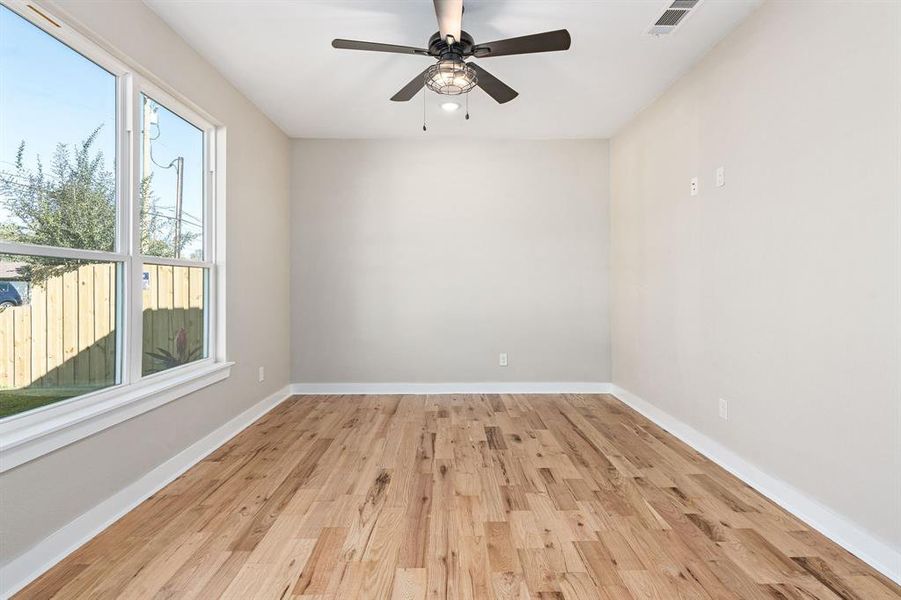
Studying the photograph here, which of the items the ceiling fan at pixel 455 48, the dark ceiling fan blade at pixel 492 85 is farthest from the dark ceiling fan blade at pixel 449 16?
the dark ceiling fan blade at pixel 492 85

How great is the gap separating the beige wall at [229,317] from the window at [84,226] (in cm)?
17

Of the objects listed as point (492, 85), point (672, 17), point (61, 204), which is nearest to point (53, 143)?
point (61, 204)

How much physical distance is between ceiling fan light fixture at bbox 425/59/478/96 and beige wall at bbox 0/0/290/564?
1527 mm

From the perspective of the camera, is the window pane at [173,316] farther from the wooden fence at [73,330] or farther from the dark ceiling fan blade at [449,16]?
the dark ceiling fan blade at [449,16]

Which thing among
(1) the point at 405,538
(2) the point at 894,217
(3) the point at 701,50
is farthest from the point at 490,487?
(3) the point at 701,50

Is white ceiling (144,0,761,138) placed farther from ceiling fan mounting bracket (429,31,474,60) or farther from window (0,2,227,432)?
window (0,2,227,432)

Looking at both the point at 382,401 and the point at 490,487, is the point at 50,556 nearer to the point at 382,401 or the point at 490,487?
the point at 490,487

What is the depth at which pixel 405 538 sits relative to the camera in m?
1.86

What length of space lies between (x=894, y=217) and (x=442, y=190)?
341 centimetres

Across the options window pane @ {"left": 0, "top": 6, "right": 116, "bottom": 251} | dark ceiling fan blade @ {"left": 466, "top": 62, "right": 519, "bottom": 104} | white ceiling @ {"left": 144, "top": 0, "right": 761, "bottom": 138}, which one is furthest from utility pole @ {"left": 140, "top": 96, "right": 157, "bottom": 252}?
dark ceiling fan blade @ {"left": 466, "top": 62, "right": 519, "bottom": 104}

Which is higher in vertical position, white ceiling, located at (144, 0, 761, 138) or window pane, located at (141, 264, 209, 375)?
white ceiling, located at (144, 0, 761, 138)

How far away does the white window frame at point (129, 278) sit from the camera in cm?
171

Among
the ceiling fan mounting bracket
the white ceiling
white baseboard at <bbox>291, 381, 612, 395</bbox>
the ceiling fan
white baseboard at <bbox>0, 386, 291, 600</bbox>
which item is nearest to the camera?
white baseboard at <bbox>0, 386, 291, 600</bbox>

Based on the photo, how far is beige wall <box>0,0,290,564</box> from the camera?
5.56 ft
